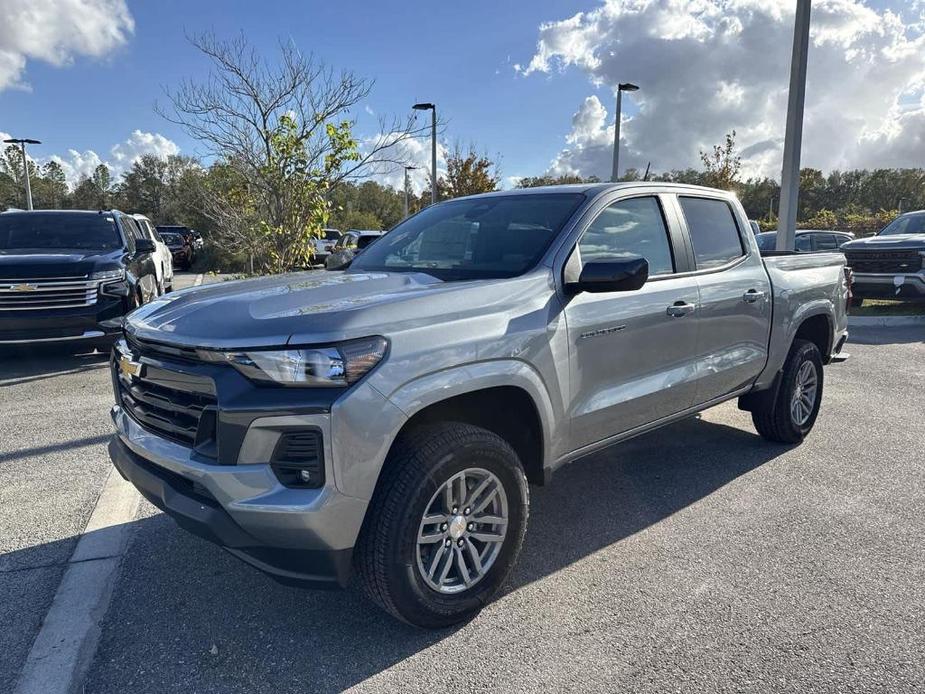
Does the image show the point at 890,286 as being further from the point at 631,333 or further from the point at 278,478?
the point at 278,478

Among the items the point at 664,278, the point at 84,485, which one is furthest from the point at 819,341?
the point at 84,485

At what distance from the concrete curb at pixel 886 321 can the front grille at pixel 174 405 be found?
11.9m

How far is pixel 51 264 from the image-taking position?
7168 mm

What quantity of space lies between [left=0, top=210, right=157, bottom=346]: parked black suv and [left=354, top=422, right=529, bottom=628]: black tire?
5011mm

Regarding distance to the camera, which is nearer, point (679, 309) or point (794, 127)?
point (679, 309)

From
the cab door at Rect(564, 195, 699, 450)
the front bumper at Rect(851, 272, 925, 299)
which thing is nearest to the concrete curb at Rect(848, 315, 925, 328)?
the front bumper at Rect(851, 272, 925, 299)

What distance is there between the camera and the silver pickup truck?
7.52 ft

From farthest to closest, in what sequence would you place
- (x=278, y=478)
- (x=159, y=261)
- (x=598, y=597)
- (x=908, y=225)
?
1. (x=908, y=225)
2. (x=159, y=261)
3. (x=598, y=597)
4. (x=278, y=478)

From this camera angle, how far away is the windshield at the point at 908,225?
12.7 m

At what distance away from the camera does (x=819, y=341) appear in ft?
17.2

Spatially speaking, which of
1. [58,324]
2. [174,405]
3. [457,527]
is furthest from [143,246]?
[457,527]

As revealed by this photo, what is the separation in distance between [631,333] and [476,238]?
980 millimetres

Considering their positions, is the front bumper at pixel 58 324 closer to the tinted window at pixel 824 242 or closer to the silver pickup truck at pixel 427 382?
the silver pickup truck at pixel 427 382

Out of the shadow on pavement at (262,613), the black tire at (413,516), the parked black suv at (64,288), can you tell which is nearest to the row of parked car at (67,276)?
the parked black suv at (64,288)
